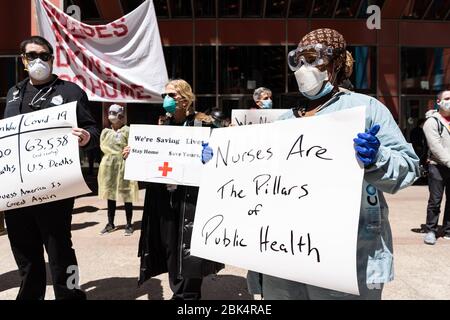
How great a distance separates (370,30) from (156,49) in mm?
10634

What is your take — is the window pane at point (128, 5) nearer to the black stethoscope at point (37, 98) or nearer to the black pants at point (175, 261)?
the black stethoscope at point (37, 98)

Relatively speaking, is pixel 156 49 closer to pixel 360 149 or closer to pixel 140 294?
pixel 140 294

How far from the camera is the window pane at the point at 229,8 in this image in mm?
14070

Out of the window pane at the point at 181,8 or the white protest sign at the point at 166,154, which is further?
the window pane at the point at 181,8

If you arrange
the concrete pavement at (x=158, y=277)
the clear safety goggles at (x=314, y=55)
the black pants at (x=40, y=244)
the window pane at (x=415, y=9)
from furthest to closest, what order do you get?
the window pane at (x=415, y=9)
the concrete pavement at (x=158, y=277)
the black pants at (x=40, y=244)
the clear safety goggles at (x=314, y=55)

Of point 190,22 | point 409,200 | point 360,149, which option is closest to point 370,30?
point 190,22

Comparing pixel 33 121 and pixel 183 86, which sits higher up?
pixel 183 86

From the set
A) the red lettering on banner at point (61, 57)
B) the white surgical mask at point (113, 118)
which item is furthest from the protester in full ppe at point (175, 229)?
the white surgical mask at point (113, 118)

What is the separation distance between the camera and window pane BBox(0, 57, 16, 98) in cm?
1276

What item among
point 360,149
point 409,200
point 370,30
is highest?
point 370,30

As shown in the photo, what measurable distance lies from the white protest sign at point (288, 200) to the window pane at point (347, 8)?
525 inches

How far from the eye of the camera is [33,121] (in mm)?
3045

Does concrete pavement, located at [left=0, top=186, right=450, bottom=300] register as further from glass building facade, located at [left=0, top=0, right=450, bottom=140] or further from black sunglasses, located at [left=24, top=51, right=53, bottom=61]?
glass building facade, located at [left=0, top=0, right=450, bottom=140]


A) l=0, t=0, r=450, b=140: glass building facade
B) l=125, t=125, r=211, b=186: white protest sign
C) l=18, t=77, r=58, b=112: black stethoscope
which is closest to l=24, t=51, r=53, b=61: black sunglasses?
l=18, t=77, r=58, b=112: black stethoscope
